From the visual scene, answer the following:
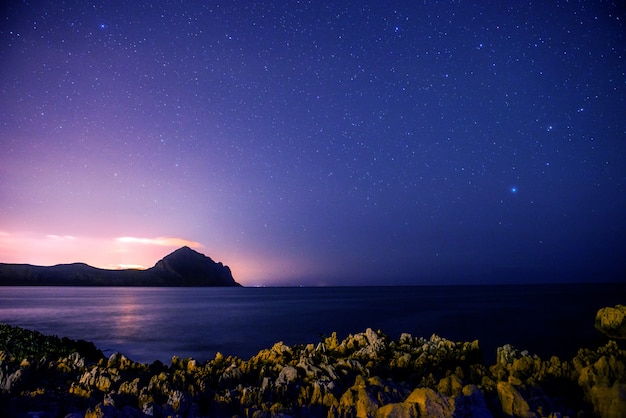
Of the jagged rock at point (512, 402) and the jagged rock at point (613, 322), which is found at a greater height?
the jagged rock at point (512, 402)

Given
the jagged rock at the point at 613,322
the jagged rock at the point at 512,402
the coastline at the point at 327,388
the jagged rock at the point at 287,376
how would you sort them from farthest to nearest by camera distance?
the jagged rock at the point at 613,322 < the jagged rock at the point at 287,376 < the coastline at the point at 327,388 < the jagged rock at the point at 512,402

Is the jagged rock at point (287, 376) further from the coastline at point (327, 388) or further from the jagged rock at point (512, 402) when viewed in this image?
the jagged rock at point (512, 402)

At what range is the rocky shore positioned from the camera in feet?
25.0

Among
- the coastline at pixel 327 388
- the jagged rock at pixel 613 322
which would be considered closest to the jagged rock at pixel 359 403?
the coastline at pixel 327 388

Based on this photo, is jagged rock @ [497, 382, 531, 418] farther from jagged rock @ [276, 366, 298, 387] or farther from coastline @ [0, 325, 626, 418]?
jagged rock @ [276, 366, 298, 387]

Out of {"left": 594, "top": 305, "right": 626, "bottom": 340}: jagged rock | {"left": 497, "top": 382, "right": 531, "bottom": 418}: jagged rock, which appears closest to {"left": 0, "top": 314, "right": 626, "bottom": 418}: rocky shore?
{"left": 497, "top": 382, "right": 531, "bottom": 418}: jagged rock

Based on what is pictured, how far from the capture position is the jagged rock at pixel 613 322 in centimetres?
3203

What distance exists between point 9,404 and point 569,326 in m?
52.7

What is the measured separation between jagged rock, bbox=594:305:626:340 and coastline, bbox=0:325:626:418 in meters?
24.5

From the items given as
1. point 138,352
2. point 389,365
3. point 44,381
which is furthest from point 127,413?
point 138,352

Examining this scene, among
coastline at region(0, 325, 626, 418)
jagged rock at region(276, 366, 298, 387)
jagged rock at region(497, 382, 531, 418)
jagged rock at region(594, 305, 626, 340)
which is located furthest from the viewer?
jagged rock at region(594, 305, 626, 340)

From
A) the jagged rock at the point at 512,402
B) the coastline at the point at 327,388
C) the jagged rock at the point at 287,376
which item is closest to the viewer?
the jagged rock at the point at 512,402

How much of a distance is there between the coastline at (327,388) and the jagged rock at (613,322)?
24.5 metres

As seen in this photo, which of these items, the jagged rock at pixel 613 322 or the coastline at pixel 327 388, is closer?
the coastline at pixel 327 388
